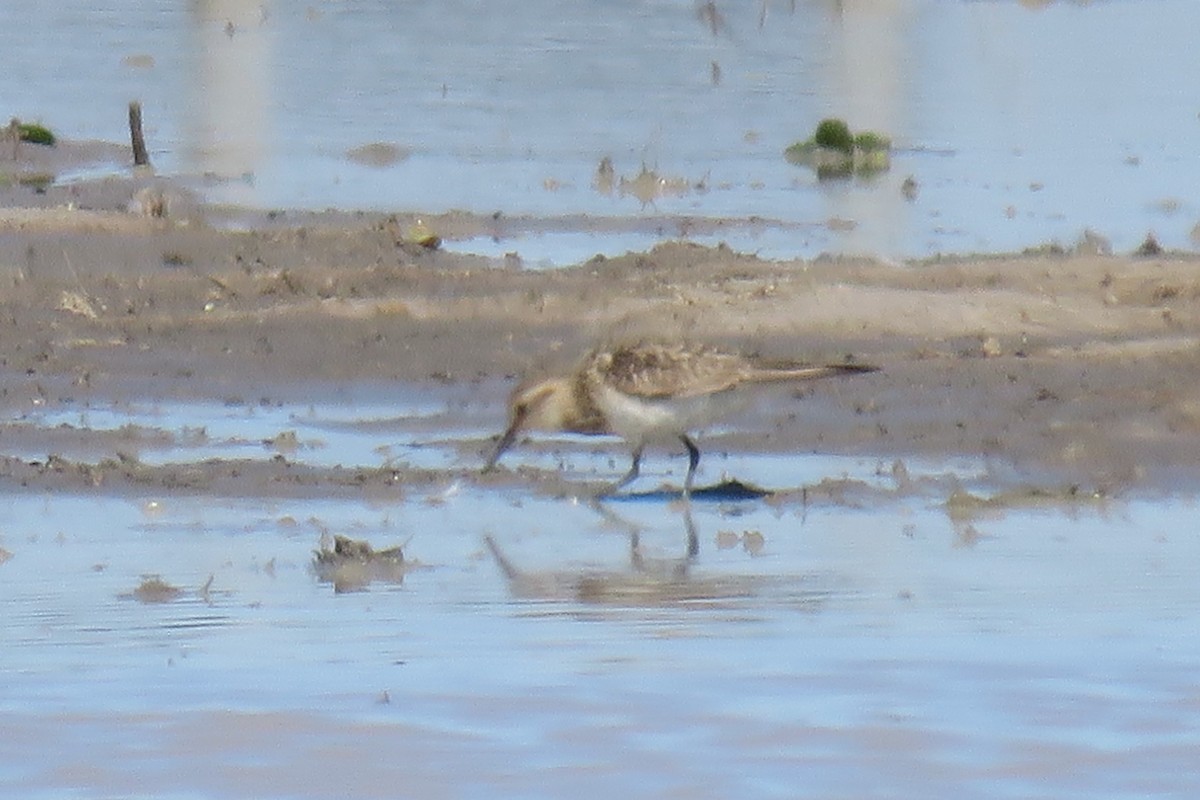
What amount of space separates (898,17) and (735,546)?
25.9 metres

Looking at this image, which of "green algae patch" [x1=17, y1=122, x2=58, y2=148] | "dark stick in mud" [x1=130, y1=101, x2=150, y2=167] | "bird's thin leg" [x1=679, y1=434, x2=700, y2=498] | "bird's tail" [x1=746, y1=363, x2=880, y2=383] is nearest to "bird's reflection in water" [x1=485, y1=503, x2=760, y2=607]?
"bird's thin leg" [x1=679, y1=434, x2=700, y2=498]

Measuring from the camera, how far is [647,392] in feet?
30.0

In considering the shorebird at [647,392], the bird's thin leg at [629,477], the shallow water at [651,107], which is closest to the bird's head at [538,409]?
the shorebird at [647,392]

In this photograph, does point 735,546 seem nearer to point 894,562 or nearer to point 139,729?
point 894,562

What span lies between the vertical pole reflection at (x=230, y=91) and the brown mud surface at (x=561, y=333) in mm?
3888

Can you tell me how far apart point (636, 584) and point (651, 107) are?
16.1 m

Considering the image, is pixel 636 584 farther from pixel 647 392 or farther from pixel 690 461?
pixel 690 461

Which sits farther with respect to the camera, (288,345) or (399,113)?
(399,113)

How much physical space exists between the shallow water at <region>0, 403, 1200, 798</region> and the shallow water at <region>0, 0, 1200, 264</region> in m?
4.95

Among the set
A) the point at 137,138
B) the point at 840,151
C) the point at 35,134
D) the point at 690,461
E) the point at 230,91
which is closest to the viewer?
the point at 690,461

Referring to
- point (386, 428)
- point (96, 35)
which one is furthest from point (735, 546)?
point (96, 35)

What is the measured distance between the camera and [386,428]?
1038cm

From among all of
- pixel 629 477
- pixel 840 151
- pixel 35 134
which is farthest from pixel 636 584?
pixel 840 151

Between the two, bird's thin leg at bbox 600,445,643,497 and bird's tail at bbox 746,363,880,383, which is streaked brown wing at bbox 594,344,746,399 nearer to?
bird's tail at bbox 746,363,880,383
